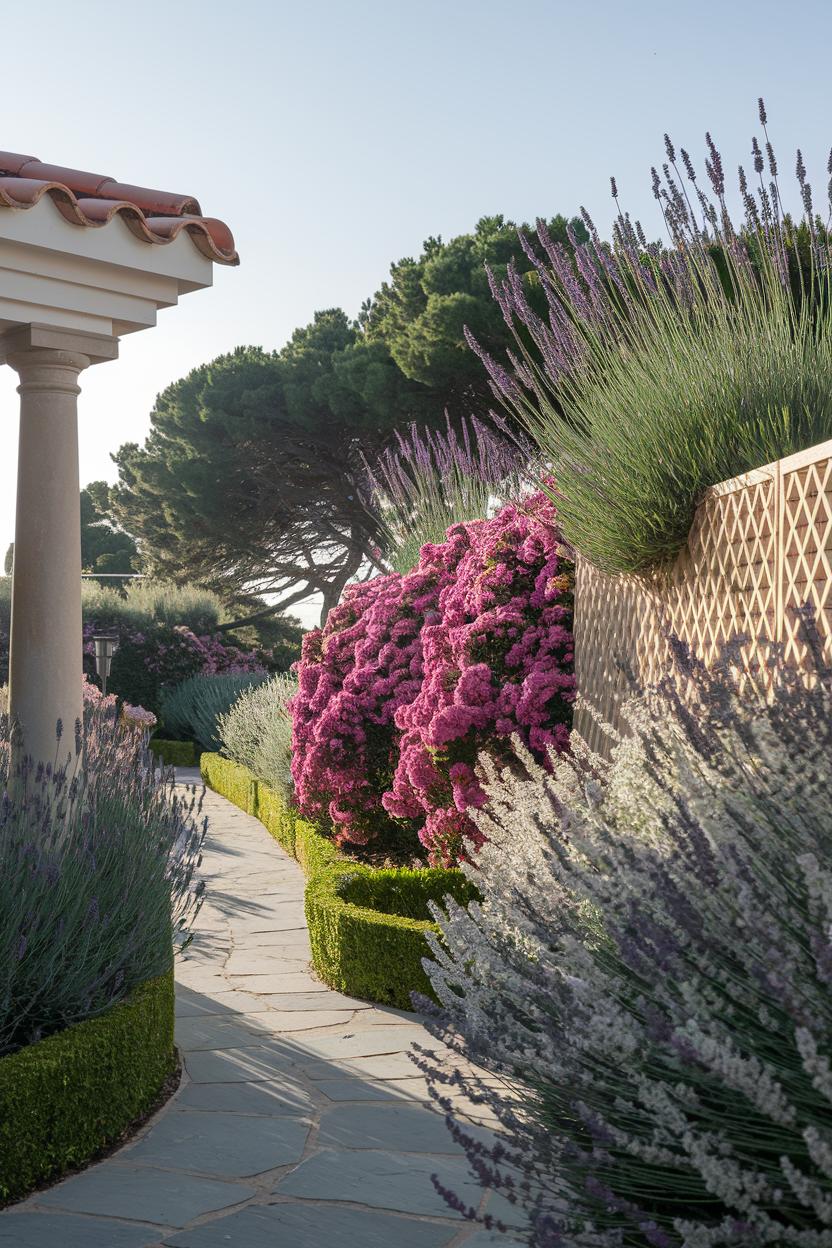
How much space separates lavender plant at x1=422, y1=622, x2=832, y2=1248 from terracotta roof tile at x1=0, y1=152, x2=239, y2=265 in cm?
304

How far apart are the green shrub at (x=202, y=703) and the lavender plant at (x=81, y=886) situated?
13655mm

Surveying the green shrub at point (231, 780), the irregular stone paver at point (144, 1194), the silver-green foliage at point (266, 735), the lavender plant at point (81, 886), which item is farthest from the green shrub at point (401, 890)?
the green shrub at point (231, 780)

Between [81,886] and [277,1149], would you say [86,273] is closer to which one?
[81,886]

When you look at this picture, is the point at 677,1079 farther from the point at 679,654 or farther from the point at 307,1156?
the point at 307,1156

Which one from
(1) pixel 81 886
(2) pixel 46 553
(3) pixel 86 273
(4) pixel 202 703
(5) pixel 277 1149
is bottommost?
(5) pixel 277 1149

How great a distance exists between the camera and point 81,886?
3.59m

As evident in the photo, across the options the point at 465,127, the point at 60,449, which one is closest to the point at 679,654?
the point at 60,449

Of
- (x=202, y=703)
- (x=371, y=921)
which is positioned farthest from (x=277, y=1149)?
(x=202, y=703)

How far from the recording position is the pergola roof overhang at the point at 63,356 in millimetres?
4547

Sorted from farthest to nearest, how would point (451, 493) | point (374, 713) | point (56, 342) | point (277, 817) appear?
point (277, 817) < point (451, 493) < point (374, 713) < point (56, 342)

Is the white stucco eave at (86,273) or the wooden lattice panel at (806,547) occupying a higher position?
the white stucco eave at (86,273)

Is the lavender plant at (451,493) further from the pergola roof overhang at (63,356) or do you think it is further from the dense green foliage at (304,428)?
the dense green foliage at (304,428)

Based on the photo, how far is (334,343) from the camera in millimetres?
24734

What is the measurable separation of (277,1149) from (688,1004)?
7.03 ft
